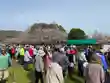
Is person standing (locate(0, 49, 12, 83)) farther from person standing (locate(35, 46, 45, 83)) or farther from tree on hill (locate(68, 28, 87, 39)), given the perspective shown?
tree on hill (locate(68, 28, 87, 39))

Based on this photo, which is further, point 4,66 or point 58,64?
point 4,66

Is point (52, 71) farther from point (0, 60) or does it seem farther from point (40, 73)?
point (40, 73)

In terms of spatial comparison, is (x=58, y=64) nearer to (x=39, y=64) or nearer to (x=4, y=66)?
(x=4, y=66)

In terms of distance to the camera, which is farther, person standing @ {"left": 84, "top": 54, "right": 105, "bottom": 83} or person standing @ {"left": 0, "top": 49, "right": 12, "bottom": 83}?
person standing @ {"left": 0, "top": 49, "right": 12, "bottom": 83}

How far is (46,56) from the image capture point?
34.0 ft

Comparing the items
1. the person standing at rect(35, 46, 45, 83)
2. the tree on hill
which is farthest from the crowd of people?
the tree on hill

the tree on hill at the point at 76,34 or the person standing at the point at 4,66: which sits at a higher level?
the tree on hill at the point at 76,34

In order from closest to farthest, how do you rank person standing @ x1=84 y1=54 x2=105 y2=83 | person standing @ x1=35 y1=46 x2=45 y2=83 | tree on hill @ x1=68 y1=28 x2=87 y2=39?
person standing @ x1=84 y1=54 x2=105 y2=83 < person standing @ x1=35 y1=46 x2=45 y2=83 < tree on hill @ x1=68 y1=28 x2=87 y2=39

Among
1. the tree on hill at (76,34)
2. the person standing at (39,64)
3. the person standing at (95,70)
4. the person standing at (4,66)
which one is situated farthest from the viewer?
the tree on hill at (76,34)

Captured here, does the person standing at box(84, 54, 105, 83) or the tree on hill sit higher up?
the tree on hill

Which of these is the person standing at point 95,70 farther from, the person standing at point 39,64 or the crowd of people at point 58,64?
the person standing at point 39,64

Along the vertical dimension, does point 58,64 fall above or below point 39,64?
above

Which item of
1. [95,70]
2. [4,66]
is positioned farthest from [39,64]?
[95,70]

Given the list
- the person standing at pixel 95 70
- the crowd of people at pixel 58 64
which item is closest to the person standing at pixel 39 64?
the crowd of people at pixel 58 64
